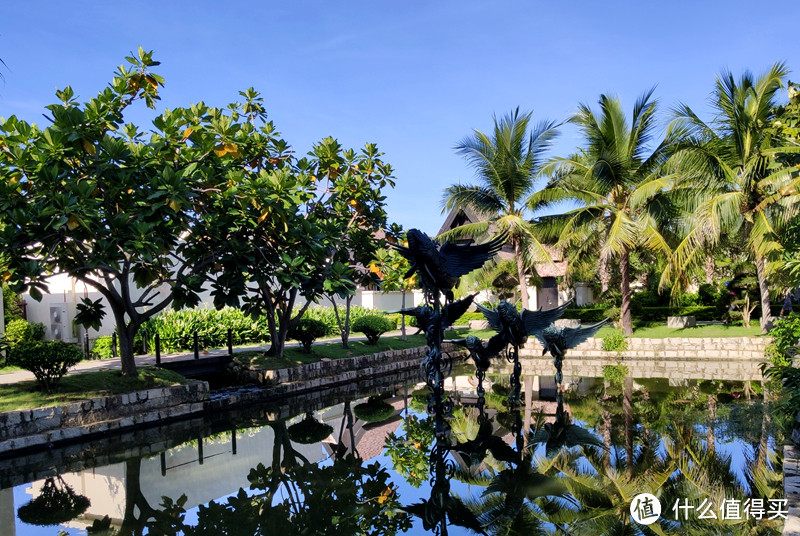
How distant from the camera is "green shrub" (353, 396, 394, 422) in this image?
11347 mm

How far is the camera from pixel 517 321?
10.7 metres

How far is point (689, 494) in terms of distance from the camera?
20.6 ft

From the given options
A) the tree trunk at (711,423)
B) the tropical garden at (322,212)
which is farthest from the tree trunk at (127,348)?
the tree trunk at (711,423)

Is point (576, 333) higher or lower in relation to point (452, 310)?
lower

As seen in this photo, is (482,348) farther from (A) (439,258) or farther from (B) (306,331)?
(B) (306,331)

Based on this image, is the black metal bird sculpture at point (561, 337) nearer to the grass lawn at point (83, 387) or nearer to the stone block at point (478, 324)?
the grass lawn at point (83, 387)

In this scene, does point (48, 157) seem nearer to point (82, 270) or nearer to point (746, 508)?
point (82, 270)

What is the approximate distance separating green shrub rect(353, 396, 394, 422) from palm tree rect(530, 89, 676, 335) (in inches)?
368

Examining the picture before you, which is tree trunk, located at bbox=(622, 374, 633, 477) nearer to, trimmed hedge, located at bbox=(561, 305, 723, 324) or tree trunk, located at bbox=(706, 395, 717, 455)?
tree trunk, located at bbox=(706, 395, 717, 455)

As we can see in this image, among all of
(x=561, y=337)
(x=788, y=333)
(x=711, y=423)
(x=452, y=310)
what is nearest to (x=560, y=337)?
(x=561, y=337)

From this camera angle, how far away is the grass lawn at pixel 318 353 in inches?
560

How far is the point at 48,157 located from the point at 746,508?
33.2 feet

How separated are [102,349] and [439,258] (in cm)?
1149

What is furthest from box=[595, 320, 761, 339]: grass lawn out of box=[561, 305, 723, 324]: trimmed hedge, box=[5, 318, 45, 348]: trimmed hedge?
box=[5, 318, 45, 348]: trimmed hedge
